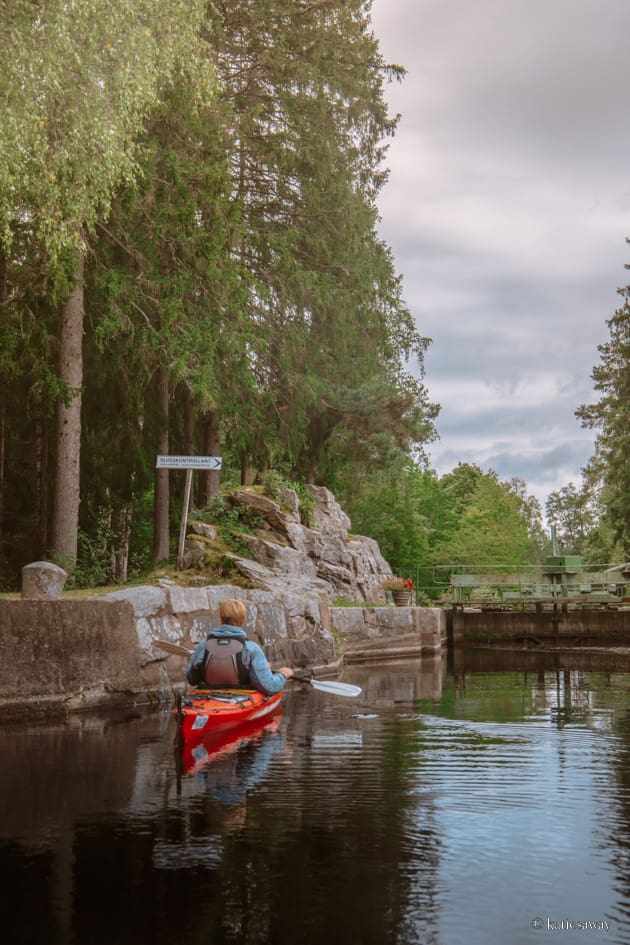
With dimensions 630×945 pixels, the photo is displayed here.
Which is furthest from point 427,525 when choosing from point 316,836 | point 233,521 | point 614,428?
point 316,836

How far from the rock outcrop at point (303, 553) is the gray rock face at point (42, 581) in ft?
19.5

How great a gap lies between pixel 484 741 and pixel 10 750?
496 cm

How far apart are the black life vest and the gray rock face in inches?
121

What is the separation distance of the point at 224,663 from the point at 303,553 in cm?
1179

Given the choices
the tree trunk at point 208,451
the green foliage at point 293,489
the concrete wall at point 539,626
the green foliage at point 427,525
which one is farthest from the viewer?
the green foliage at point 427,525

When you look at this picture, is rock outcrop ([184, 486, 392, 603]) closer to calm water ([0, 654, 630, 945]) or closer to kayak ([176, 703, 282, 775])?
kayak ([176, 703, 282, 775])

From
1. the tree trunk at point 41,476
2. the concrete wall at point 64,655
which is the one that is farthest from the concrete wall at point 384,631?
the concrete wall at point 64,655

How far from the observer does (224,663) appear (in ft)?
37.5

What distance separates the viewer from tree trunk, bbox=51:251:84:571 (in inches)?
702

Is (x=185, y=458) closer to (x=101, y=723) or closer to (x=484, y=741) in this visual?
(x=101, y=723)

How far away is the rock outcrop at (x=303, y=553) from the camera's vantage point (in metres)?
20.4

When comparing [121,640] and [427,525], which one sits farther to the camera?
[427,525]

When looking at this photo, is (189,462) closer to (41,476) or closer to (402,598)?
(41,476)

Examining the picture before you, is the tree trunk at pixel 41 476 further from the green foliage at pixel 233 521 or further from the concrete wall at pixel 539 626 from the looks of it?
the concrete wall at pixel 539 626
